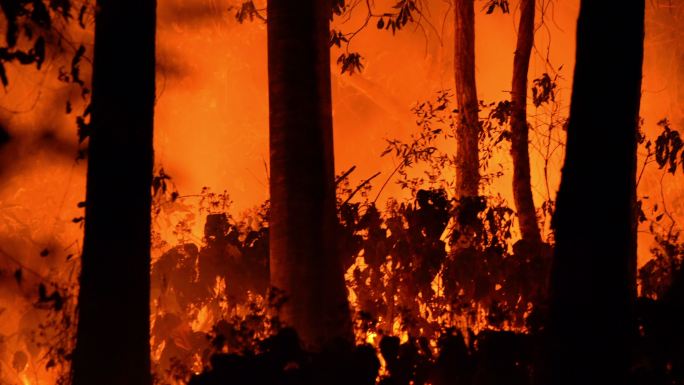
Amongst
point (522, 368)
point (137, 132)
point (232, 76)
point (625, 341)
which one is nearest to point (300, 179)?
point (137, 132)

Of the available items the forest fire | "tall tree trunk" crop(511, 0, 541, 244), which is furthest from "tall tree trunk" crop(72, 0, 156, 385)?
"tall tree trunk" crop(511, 0, 541, 244)

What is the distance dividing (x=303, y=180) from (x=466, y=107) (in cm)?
339

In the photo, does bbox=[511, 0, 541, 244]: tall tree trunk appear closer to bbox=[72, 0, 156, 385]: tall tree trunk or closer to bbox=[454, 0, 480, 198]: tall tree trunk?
bbox=[454, 0, 480, 198]: tall tree trunk

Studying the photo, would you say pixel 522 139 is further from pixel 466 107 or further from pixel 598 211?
pixel 598 211

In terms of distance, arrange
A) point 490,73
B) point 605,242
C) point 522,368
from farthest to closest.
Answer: point 490,73
point 522,368
point 605,242

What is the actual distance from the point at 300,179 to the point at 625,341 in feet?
7.71

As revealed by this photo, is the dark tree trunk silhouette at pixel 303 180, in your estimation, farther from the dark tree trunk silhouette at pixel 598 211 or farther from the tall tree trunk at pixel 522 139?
the tall tree trunk at pixel 522 139

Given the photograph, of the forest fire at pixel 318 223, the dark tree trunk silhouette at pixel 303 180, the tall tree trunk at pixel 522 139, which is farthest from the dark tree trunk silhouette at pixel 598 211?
the tall tree trunk at pixel 522 139

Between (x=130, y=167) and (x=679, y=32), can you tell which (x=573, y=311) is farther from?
(x=679, y=32)

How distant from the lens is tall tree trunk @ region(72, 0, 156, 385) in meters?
3.97

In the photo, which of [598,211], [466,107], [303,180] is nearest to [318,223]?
[303,180]

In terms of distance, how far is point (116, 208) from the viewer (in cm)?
398

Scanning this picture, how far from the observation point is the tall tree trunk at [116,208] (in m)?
3.97

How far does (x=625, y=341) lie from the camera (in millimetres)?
3902
